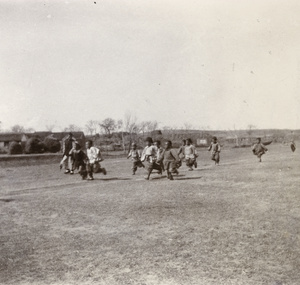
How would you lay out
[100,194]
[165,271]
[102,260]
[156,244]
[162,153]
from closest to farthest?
[165,271]
[102,260]
[156,244]
[100,194]
[162,153]

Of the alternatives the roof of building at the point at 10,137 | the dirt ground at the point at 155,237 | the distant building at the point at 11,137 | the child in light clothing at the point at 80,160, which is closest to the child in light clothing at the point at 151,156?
the child in light clothing at the point at 80,160

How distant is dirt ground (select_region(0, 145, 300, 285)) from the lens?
15.0 feet

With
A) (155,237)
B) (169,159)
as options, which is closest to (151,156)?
(169,159)

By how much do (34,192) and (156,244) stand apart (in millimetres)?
6413

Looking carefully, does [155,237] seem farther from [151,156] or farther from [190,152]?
[190,152]

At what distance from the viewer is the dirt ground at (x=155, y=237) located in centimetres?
459

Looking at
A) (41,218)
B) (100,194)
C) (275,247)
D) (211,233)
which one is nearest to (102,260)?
(211,233)

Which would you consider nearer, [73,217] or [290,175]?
[73,217]

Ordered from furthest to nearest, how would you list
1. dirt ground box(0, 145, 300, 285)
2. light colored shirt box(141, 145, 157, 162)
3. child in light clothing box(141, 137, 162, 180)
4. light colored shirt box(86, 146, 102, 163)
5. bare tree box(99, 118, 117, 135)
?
bare tree box(99, 118, 117, 135), light colored shirt box(86, 146, 102, 163), light colored shirt box(141, 145, 157, 162), child in light clothing box(141, 137, 162, 180), dirt ground box(0, 145, 300, 285)

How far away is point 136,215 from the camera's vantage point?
7395 millimetres

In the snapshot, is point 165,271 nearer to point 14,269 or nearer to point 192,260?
Result: point 192,260

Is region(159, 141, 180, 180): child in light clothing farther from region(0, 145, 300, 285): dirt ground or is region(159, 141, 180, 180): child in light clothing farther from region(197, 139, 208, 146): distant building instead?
region(197, 139, 208, 146): distant building

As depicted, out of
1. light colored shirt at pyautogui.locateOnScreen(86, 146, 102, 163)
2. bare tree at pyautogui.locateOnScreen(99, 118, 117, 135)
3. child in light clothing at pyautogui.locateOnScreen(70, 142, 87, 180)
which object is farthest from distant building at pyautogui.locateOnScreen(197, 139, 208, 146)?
child in light clothing at pyautogui.locateOnScreen(70, 142, 87, 180)

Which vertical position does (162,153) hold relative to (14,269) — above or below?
above
